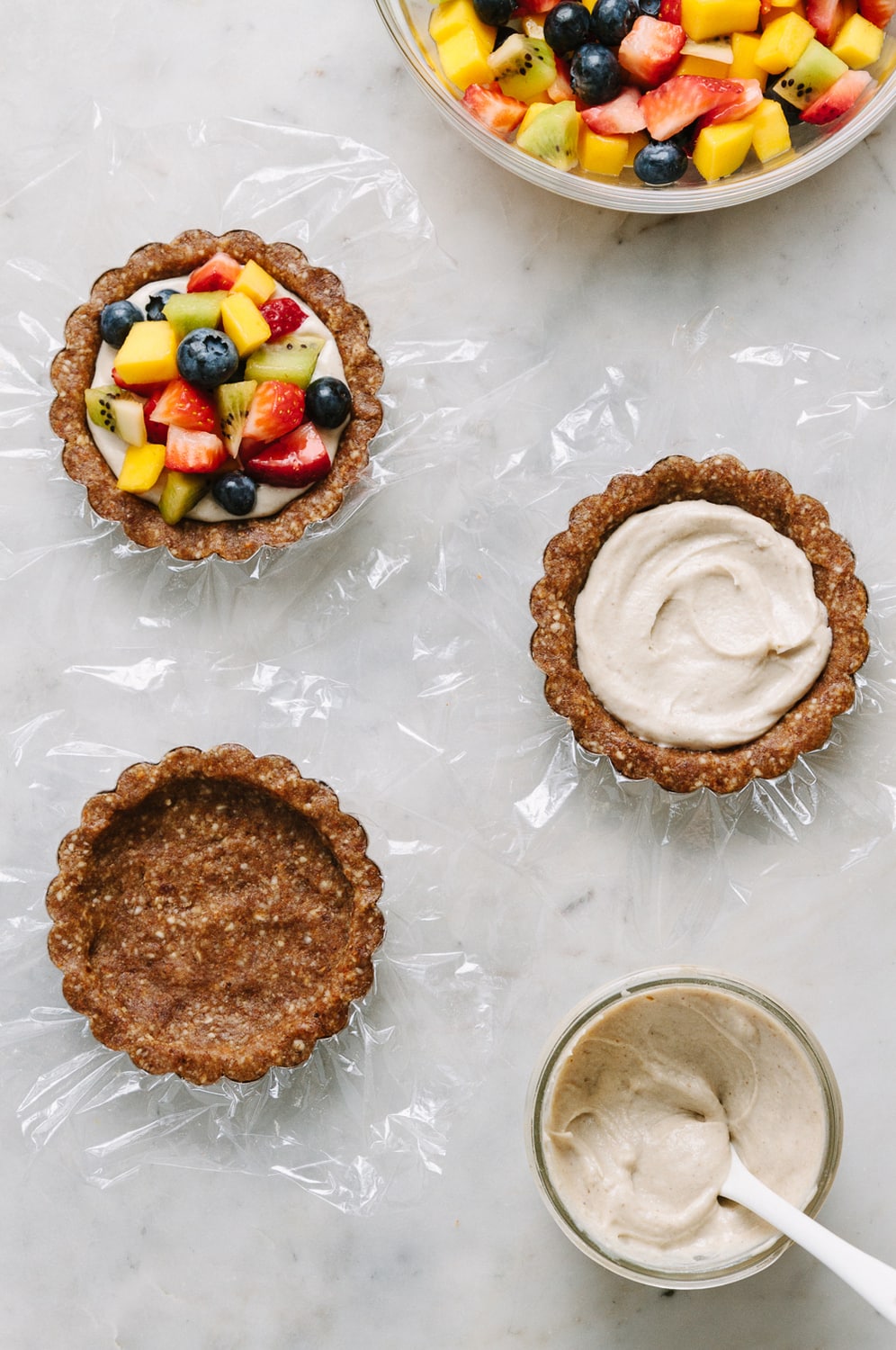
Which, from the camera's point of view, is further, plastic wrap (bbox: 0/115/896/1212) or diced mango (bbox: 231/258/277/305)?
plastic wrap (bbox: 0/115/896/1212)

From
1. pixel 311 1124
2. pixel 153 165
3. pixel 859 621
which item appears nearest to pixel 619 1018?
pixel 311 1124

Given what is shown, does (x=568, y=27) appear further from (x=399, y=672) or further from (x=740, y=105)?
(x=399, y=672)

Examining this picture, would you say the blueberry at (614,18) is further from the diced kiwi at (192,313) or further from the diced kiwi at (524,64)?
the diced kiwi at (192,313)

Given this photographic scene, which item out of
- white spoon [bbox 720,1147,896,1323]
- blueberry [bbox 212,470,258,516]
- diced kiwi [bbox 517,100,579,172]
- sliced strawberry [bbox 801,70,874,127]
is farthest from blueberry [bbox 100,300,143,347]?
white spoon [bbox 720,1147,896,1323]

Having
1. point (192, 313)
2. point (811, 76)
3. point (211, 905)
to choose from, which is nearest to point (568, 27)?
point (811, 76)

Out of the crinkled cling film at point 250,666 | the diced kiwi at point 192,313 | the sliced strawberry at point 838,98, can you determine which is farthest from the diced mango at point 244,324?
the sliced strawberry at point 838,98

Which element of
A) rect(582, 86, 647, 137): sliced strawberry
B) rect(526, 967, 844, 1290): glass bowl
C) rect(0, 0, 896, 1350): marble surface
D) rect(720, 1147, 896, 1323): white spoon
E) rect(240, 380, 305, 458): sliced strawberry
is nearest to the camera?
Result: rect(720, 1147, 896, 1323): white spoon

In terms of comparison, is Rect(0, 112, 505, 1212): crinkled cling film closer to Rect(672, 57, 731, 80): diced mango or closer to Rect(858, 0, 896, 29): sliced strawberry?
Rect(672, 57, 731, 80): diced mango
